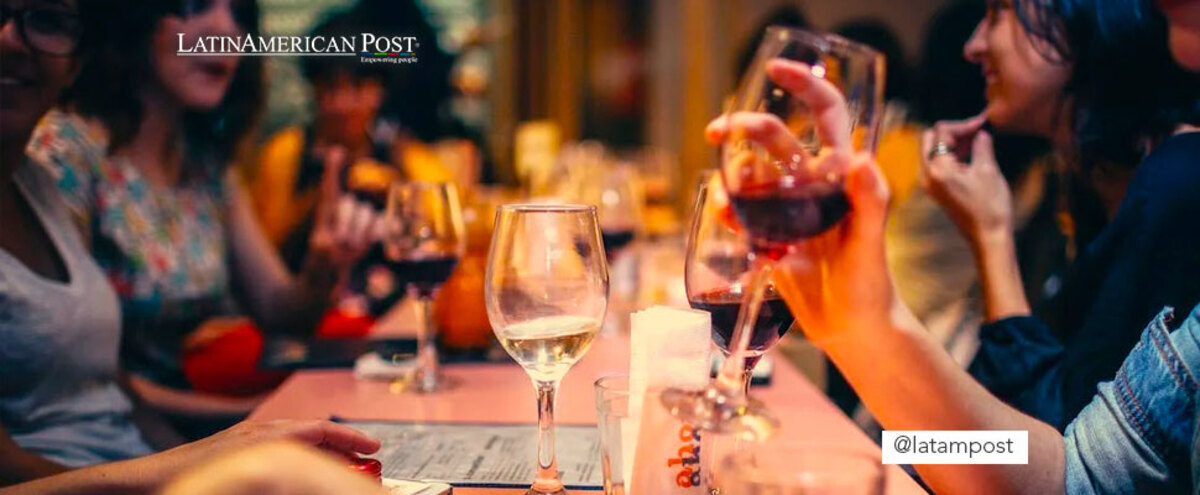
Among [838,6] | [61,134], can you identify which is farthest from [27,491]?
[838,6]

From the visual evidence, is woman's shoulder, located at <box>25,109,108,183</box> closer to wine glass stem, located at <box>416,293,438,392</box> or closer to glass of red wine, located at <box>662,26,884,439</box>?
wine glass stem, located at <box>416,293,438,392</box>

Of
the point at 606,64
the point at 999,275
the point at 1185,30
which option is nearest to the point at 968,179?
the point at 999,275

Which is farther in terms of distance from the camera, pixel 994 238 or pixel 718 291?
pixel 994 238

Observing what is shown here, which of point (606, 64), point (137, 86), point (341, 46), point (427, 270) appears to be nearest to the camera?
point (341, 46)

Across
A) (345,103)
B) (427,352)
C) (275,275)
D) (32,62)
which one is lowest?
(275,275)

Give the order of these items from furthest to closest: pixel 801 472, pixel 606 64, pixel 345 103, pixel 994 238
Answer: pixel 606 64, pixel 345 103, pixel 994 238, pixel 801 472

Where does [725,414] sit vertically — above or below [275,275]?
above

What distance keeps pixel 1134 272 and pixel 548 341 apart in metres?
0.75

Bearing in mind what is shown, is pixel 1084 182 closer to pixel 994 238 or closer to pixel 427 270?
pixel 994 238

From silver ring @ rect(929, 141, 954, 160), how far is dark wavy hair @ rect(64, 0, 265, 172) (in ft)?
3.61

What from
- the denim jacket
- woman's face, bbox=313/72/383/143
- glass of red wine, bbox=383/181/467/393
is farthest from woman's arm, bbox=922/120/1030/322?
woman's face, bbox=313/72/383/143

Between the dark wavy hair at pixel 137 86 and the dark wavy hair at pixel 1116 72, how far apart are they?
1.21 metres

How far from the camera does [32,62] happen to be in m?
1.36

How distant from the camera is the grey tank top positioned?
1.36 metres
